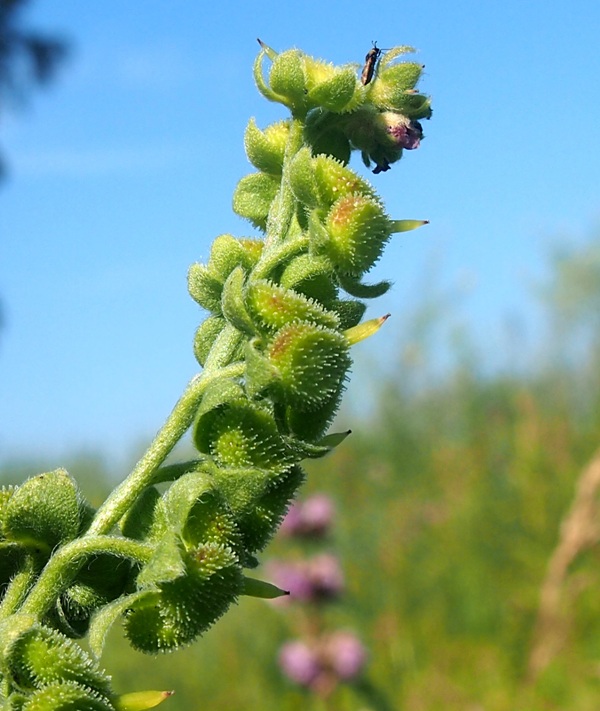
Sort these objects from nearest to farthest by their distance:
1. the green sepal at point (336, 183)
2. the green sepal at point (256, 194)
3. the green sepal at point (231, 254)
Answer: the green sepal at point (336, 183) < the green sepal at point (231, 254) < the green sepal at point (256, 194)

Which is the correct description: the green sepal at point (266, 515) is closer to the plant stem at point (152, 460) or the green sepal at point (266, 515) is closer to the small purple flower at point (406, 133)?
the plant stem at point (152, 460)

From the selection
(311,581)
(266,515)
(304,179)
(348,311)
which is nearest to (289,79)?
(304,179)

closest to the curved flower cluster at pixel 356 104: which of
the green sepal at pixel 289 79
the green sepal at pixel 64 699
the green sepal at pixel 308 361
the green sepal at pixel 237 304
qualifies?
the green sepal at pixel 289 79

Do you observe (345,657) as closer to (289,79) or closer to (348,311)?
(348,311)

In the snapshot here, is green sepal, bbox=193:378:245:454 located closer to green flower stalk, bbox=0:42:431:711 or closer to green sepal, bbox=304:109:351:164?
green flower stalk, bbox=0:42:431:711

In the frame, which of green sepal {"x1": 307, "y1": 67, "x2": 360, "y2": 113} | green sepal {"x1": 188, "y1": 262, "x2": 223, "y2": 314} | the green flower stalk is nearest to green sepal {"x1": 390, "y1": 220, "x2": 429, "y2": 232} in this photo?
the green flower stalk

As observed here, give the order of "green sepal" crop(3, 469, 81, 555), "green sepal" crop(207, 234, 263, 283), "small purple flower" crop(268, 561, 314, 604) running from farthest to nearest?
"small purple flower" crop(268, 561, 314, 604)
"green sepal" crop(207, 234, 263, 283)
"green sepal" crop(3, 469, 81, 555)
